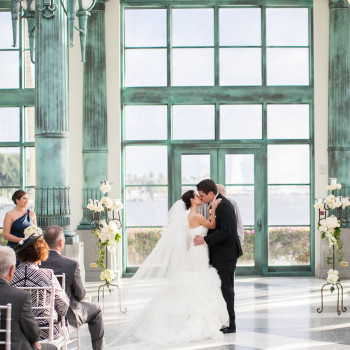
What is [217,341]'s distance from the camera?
6637 millimetres

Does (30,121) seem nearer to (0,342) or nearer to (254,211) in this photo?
(254,211)

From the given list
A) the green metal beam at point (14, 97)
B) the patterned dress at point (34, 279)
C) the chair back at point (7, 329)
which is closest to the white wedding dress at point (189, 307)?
the patterned dress at point (34, 279)

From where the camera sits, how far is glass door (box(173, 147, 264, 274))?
11.6 meters

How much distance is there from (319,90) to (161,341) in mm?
6456

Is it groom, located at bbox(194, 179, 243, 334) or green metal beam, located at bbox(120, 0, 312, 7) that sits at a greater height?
green metal beam, located at bbox(120, 0, 312, 7)

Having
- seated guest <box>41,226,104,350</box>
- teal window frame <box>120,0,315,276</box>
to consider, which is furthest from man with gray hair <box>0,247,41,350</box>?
teal window frame <box>120,0,315,276</box>

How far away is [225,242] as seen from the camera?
716 centimetres

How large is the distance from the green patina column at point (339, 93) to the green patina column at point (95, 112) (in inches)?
152

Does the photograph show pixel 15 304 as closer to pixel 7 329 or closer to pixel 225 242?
pixel 7 329

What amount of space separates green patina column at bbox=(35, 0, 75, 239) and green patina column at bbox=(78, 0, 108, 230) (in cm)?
314

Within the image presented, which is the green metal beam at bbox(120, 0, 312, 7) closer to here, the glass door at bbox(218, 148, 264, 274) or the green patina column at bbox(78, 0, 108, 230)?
the green patina column at bbox(78, 0, 108, 230)

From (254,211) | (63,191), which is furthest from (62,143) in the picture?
(254,211)

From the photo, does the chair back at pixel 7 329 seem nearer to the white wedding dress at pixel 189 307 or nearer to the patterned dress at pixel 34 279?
the patterned dress at pixel 34 279

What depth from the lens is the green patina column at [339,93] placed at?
11359 mm
